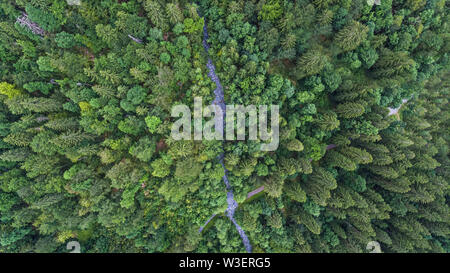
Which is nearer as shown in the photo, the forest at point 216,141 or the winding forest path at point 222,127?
the forest at point 216,141

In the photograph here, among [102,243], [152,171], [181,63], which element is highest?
[181,63]

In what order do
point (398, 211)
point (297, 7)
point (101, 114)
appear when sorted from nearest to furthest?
point (297, 7)
point (101, 114)
point (398, 211)

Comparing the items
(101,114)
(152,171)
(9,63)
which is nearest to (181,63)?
(101,114)

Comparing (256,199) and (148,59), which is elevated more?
(148,59)

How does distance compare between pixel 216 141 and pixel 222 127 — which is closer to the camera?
pixel 216 141

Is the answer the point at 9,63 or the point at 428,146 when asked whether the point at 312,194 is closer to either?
the point at 428,146

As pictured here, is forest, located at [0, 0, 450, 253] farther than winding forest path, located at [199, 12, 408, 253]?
No

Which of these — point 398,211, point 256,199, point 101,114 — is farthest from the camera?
point 256,199

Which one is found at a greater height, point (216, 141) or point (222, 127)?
point (222, 127)
